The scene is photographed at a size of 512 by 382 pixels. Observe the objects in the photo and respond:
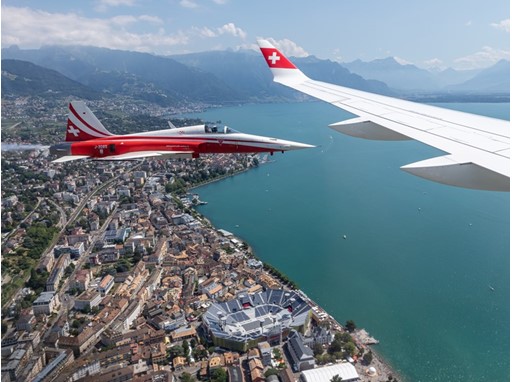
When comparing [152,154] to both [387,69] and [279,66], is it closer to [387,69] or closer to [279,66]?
[279,66]

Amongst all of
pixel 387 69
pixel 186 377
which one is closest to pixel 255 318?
pixel 186 377

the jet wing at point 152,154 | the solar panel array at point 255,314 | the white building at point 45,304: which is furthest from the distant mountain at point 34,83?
the jet wing at point 152,154

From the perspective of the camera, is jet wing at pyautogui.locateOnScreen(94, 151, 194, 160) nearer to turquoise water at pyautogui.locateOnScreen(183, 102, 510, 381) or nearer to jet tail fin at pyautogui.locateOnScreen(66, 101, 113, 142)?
jet tail fin at pyautogui.locateOnScreen(66, 101, 113, 142)

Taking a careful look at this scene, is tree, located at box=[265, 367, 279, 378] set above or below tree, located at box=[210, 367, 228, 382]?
above

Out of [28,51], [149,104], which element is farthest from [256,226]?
[28,51]

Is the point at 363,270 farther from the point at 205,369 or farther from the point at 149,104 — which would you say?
the point at 149,104

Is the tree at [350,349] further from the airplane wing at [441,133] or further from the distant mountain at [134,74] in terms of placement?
the distant mountain at [134,74]

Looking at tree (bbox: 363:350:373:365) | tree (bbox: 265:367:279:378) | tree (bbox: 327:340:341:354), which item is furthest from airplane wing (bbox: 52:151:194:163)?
tree (bbox: 363:350:373:365)
